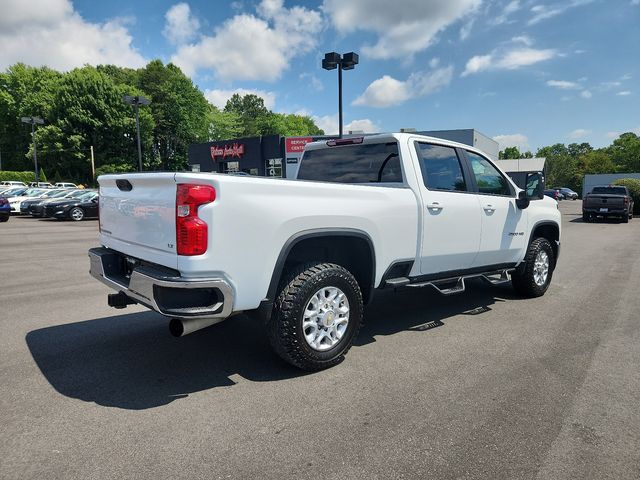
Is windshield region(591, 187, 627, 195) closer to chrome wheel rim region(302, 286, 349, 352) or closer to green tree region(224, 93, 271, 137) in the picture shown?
chrome wheel rim region(302, 286, 349, 352)

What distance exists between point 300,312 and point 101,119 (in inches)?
2104

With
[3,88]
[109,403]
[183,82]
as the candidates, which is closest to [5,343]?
[109,403]

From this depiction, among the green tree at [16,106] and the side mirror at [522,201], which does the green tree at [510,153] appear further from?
the side mirror at [522,201]

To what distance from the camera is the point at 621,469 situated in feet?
8.07

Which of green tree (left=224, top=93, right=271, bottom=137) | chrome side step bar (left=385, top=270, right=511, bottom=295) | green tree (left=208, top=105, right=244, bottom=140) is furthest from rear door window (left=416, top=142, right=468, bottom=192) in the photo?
green tree (left=224, top=93, right=271, bottom=137)

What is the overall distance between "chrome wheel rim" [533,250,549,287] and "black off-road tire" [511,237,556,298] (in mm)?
44

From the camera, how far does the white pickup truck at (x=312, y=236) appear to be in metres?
3.02

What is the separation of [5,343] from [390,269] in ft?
12.7

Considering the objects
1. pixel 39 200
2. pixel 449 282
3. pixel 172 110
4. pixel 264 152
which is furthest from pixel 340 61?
pixel 172 110

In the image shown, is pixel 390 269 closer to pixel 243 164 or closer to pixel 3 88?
pixel 243 164

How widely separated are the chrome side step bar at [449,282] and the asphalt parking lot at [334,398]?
1.48 ft

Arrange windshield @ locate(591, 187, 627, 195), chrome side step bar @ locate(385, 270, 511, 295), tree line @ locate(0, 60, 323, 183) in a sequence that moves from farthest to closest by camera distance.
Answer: tree line @ locate(0, 60, 323, 183) < windshield @ locate(591, 187, 627, 195) < chrome side step bar @ locate(385, 270, 511, 295)

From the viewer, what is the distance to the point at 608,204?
20578mm

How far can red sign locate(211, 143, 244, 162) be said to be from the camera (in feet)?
126
